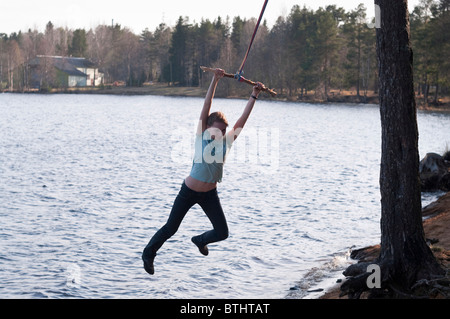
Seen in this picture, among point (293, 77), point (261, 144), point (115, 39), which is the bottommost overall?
point (261, 144)

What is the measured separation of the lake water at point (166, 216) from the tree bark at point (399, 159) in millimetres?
3018

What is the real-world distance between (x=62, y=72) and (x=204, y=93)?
4429 centimetres

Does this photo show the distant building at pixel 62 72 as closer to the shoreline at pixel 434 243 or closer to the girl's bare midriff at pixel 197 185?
the shoreline at pixel 434 243

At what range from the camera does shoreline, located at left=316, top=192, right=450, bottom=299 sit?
35.8 ft

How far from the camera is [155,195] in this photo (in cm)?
2520

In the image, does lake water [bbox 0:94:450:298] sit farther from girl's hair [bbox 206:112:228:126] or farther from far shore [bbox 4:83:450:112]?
far shore [bbox 4:83:450:112]

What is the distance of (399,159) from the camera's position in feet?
32.1

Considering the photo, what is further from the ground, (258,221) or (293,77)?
(293,77)

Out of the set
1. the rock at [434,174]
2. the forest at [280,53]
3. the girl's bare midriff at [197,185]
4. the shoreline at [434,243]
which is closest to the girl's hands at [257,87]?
the girl's bare midriff at [197,185]

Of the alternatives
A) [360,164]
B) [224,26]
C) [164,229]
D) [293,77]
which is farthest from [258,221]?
[224,26]

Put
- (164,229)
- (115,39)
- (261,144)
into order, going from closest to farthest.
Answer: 1. (164,229)
2. (261,144)
3. (115,39)

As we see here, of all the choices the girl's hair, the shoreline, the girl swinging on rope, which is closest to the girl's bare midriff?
the girl swinging on rope

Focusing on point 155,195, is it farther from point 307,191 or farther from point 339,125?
point 339,125

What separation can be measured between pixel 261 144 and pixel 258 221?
118 ft
